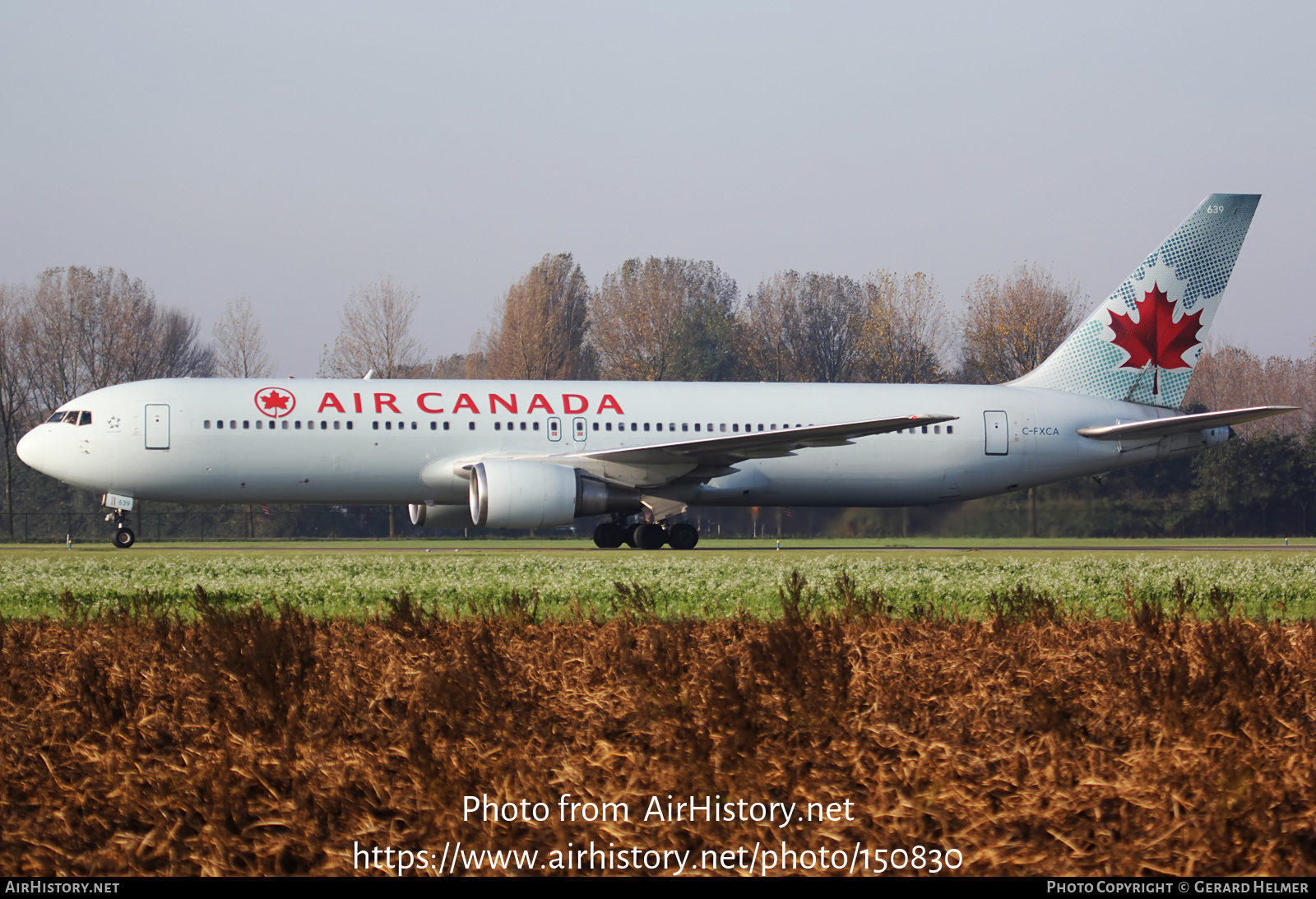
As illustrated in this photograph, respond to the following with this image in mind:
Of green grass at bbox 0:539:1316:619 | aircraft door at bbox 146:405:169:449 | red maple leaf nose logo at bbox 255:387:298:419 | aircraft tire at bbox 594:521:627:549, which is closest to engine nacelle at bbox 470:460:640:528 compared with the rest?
aircraft tire at bbox 594:521:627:549

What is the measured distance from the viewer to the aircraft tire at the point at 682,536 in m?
25.0

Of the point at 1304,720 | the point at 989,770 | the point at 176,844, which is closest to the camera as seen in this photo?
the point at 176,844

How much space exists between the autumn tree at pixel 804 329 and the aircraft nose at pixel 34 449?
55.1 meters

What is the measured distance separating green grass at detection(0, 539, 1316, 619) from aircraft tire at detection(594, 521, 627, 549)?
29.0 ft

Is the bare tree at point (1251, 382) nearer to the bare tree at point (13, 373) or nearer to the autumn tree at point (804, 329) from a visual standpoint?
the autumn tree at point (804, 329)

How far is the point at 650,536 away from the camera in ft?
82.1

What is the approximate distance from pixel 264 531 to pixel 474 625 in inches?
1475

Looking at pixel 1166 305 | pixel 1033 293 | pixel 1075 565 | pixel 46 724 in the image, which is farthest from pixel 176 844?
pixel 1033 293

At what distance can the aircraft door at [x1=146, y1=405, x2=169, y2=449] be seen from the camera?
77.4ft

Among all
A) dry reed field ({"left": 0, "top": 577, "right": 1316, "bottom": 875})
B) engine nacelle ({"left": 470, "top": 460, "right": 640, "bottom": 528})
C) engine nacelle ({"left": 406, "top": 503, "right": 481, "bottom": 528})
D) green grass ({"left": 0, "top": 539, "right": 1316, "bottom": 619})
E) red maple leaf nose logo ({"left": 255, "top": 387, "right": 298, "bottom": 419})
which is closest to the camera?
dry reed field ({"left": 0, "top": 577, "right": 1316, "bottom": 875})

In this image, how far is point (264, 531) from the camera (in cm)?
4316

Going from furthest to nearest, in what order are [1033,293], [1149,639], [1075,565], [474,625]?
[1033,293] → [1075,565] → [474,625] → [1149,639]

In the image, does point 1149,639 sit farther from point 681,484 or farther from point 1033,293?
point 1033,293

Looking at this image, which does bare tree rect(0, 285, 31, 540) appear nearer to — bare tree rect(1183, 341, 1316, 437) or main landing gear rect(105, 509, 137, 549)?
main landing gear rect(105, 509, 137, 549)
